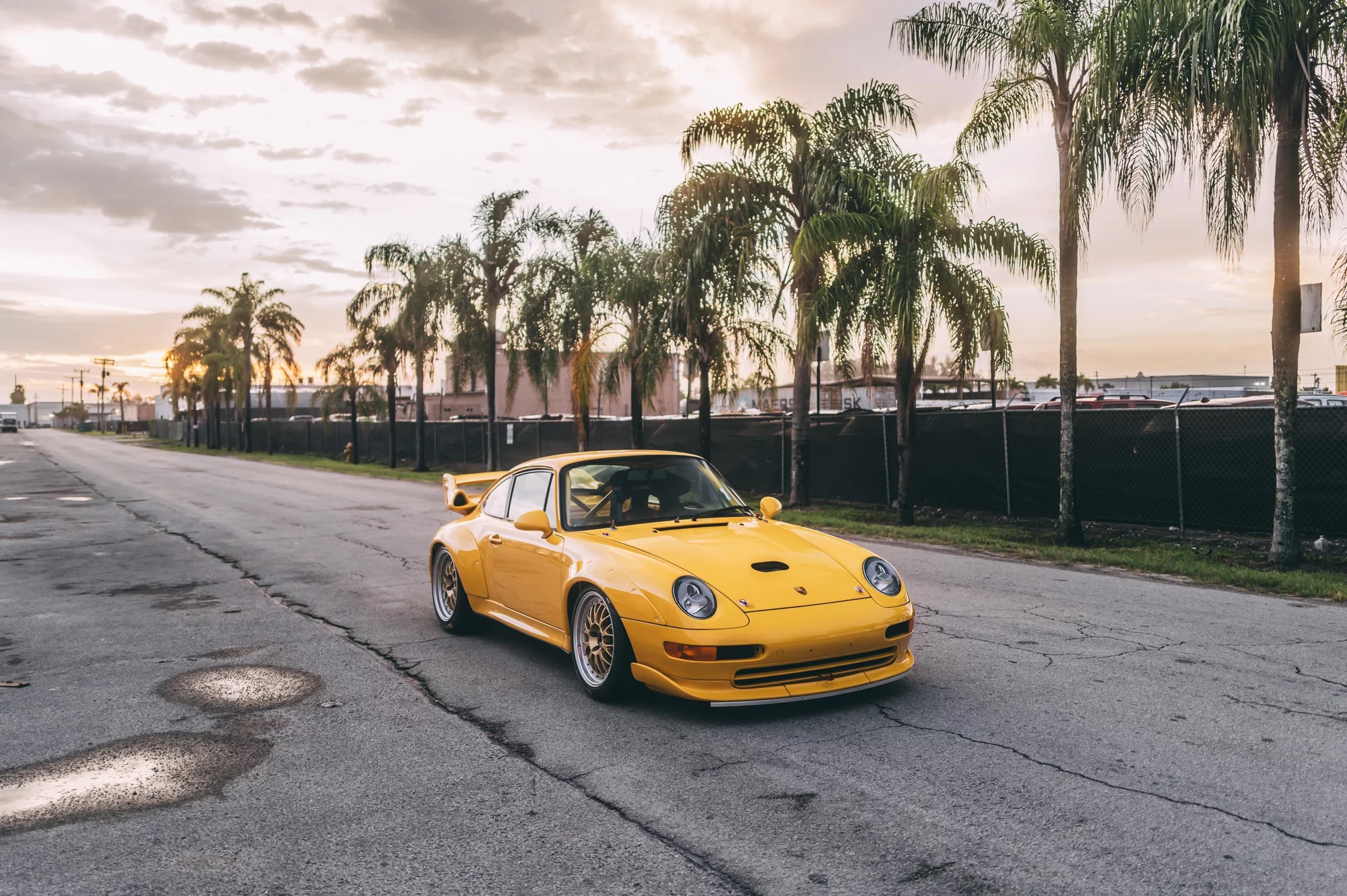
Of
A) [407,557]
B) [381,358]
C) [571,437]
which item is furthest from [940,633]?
[381,358]

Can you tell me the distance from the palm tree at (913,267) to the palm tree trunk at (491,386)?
1695 cm

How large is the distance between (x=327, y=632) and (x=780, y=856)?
5052 mm

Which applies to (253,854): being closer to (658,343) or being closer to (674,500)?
(674,500)

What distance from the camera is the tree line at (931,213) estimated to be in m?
10.3

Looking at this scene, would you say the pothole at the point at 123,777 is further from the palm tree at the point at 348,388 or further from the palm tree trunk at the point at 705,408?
the palm tree at the point at 348,388

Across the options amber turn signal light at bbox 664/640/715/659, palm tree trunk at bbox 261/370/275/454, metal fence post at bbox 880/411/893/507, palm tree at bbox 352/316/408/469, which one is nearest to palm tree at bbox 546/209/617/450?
metal fence post at bbox 880/411/893/507

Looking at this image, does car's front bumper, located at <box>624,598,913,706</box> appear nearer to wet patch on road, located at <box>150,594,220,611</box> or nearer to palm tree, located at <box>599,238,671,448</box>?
wet patch on road, located at <box>150,594,220,611</box>

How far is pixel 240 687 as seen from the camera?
599 cm

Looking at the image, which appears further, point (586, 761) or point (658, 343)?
point (658, 343)

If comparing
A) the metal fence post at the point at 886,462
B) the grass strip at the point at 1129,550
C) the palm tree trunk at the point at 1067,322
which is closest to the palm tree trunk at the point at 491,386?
the metal fence post at the point at 886,462

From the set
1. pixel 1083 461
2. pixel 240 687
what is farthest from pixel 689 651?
pixel 1083 461

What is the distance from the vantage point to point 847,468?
18922mm

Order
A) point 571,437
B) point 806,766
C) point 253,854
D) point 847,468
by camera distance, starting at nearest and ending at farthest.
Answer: point 253,854 < point 806,766 < point 847,468 < point 571,437

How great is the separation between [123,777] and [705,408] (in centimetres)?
1651
